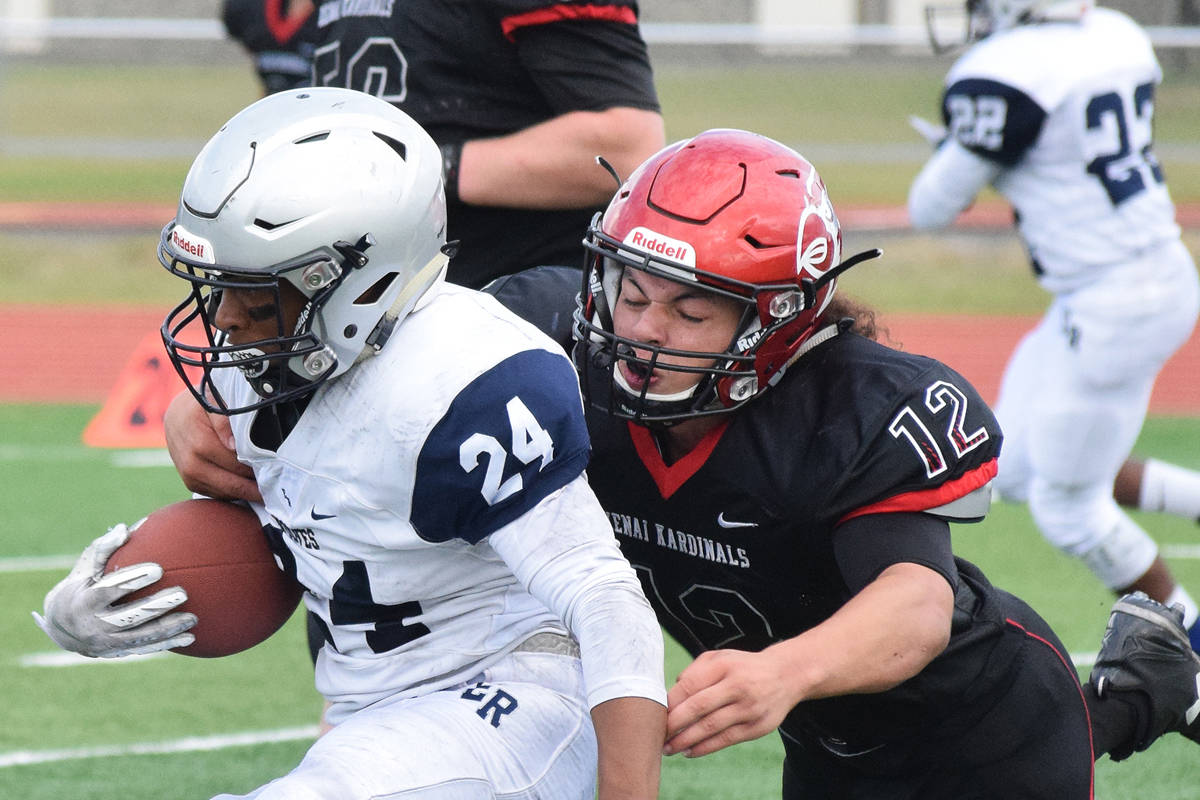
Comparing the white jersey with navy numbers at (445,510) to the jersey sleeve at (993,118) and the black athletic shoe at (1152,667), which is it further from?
the jersey sleeve at (993,118)

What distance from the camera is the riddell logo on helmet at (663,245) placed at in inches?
98.7

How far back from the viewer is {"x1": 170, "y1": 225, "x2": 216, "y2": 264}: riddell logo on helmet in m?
2.35

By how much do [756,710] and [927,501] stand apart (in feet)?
1.64

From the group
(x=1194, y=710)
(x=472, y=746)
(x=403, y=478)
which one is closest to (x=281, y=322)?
(x=403, y=478)

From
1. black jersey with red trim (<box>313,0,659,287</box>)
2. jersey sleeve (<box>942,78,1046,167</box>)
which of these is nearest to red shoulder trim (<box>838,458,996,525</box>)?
black jersey with red trim (<box>313,0,659,287</box>)

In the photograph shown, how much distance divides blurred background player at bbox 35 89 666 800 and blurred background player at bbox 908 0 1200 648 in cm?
265

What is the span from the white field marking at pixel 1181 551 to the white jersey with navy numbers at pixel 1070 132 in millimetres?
1384

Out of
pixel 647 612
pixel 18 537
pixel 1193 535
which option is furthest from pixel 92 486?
pixel 647 612

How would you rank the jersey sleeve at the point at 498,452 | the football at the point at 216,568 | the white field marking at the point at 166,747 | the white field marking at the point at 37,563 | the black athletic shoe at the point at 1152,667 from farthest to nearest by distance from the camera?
the white field marking at the point at 37,563 → the white field marking at the point at 166,747 → the black athletic shoe at the point at 1152,667 → the football at the point at 216,568 → the jersey sleeve at the point at 498,452

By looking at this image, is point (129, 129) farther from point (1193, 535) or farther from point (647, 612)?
point (647, 612)

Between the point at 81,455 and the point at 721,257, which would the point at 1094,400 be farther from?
the point at 81,455

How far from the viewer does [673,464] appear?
8.66 ft

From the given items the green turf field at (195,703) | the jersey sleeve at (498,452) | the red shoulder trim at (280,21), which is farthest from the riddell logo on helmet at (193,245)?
the red shoulder trim at (280,21)

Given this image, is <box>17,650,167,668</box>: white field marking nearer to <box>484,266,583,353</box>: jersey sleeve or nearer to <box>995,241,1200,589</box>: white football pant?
<box>484,266,583,353</box>: jersey sleeve
